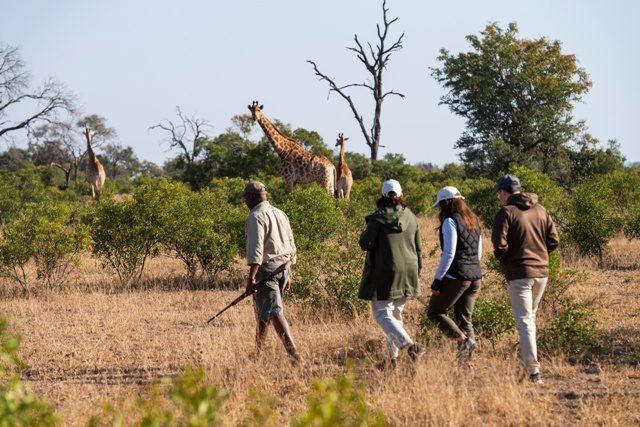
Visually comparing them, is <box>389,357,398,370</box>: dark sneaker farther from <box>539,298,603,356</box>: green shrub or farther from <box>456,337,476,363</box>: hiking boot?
<box>539,298,603,356</box>: green shrub

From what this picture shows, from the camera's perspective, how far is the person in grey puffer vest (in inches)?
251

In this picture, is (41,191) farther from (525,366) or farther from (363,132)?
(525,366)

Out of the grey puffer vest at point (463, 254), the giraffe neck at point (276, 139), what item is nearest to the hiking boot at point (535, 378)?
the grey puffer vest at point (463, 254)

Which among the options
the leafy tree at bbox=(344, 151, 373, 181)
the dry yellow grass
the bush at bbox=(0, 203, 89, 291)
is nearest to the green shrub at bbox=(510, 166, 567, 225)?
the dry yellow grass

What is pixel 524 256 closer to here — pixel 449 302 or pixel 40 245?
pixel 449 302

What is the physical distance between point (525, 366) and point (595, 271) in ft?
21.4

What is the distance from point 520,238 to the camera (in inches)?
245

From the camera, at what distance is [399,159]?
3303 cm

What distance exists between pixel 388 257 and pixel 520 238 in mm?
984

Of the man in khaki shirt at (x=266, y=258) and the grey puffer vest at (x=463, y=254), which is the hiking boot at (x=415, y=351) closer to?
the grey puffer vest at (x=463, y=254)

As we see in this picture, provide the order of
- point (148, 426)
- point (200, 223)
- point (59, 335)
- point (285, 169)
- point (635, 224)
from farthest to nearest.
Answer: point (285, 169), point (635, 224), point (200, 223), point (59, 335), point (148, 426)

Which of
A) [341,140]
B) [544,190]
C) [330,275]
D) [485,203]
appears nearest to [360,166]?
[341,140]

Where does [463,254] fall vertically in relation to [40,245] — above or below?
below

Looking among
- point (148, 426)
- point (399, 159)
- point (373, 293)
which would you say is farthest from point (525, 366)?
point (399, 159)
